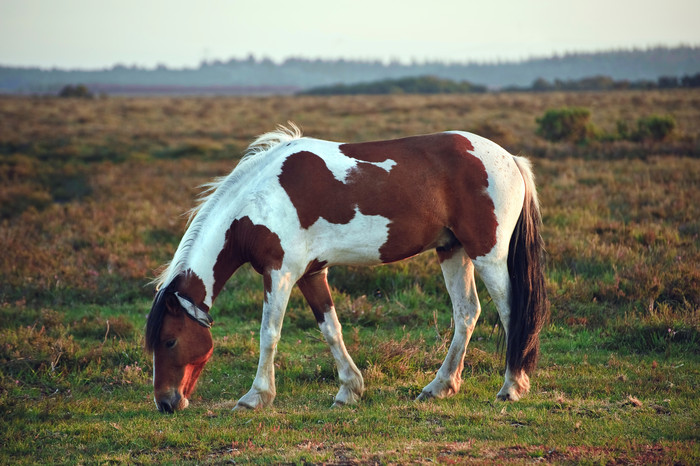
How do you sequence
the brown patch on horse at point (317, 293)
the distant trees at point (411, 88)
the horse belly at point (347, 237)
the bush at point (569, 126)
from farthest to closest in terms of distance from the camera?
the distant trees at point (411, 88), the bush at point (569, 126), the brown patch on horse at point (317, 293), the horse belly at point (347, 237)

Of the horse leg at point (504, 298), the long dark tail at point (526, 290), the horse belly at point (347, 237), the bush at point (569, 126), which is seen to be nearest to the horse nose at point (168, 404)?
the horse belly at point (347, 237)

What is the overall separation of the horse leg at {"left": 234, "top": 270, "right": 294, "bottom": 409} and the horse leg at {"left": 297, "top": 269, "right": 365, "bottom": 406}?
0.27m

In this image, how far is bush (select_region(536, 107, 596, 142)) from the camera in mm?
21375

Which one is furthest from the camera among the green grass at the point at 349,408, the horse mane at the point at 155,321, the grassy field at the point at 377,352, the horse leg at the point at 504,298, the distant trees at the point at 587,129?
the distant trees at the point at 587,129

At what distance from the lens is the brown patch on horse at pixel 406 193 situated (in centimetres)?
516

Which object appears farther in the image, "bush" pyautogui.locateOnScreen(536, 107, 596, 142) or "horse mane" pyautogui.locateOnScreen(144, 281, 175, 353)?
"bush" pyautogui.locateOnScreen(536, 107, 596, 142)

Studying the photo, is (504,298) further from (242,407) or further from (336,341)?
(242,407)

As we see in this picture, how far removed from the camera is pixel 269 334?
Answer: 517 centimetres

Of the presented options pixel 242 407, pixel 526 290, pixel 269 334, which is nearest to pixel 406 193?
pixel 526 290

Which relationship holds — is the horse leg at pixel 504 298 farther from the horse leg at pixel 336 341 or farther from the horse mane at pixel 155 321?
the horse mane at pixel 155 321

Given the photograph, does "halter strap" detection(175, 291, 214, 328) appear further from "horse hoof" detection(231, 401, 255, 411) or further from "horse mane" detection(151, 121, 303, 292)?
"horse hoof" detection(231, 401, 255, 411)

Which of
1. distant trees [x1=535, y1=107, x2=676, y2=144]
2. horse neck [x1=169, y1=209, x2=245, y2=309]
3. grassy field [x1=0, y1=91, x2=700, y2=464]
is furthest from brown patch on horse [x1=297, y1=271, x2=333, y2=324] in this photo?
distant trees [x1=535, y1=107, x2=676, y2=144]

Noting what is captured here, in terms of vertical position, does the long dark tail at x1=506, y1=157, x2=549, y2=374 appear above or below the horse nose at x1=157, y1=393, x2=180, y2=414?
above

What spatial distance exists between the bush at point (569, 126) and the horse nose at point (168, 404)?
18689 mm
